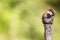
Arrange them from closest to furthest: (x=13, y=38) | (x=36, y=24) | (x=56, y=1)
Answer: (x=13, y=38) → (x=36, y=24) → (x=56, y=1)

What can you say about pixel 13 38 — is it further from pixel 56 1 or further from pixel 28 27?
pixel 56 1

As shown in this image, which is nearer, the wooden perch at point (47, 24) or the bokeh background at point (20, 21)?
the wooden perch at point (47, 24)

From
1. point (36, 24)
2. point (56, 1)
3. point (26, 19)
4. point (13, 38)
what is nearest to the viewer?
point (13, 38)

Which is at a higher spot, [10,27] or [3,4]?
[3,4]

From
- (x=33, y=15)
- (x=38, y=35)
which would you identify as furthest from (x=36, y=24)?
(x=38, y=35)

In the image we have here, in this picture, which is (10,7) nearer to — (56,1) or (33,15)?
(33,15)

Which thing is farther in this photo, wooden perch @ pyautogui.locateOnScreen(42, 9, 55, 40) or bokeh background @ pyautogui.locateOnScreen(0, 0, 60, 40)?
bokeh background @ pyautogui.locateOnScreen(0, 0, 60, 40)

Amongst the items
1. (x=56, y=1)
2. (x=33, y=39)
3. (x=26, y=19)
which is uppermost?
(x=56, y=1)

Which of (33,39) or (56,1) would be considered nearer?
(33,39)

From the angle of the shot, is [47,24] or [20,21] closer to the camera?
[47,24]

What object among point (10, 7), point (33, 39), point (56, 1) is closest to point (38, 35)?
point (33, 39)
